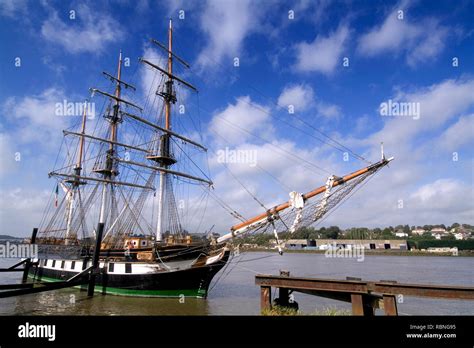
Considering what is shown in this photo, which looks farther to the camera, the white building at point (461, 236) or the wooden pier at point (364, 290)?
the white building at point (461, 236)

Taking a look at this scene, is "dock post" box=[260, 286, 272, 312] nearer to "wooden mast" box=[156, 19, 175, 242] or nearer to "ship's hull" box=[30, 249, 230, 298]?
"ship's hull" box=[30, 249, 230, 298]

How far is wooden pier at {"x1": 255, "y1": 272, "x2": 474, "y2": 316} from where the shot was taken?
10444mm

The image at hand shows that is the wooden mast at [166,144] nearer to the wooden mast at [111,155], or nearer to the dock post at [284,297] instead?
the wooden mast at [111,155]

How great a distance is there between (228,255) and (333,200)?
31.0 feet

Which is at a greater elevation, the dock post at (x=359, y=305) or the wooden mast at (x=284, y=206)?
the wooden mast at (x=284, y=206)

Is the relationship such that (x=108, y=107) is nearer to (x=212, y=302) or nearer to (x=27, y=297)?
(x=27, y=297)

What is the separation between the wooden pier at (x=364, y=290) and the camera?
34.3 ft

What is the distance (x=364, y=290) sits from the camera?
1166 centimetres

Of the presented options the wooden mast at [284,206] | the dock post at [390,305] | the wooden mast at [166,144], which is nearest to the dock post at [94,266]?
the wooden mast at [166,144]

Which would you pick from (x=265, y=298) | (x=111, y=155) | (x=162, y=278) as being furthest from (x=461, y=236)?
(x=265, y=298)

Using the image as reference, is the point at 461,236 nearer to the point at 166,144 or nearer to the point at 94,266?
the point at 166,144

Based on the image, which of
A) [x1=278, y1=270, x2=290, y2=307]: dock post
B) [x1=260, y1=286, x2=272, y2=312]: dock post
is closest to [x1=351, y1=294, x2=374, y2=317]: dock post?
[x1=278, y1=270, x2=290, y2=307]: dock post
